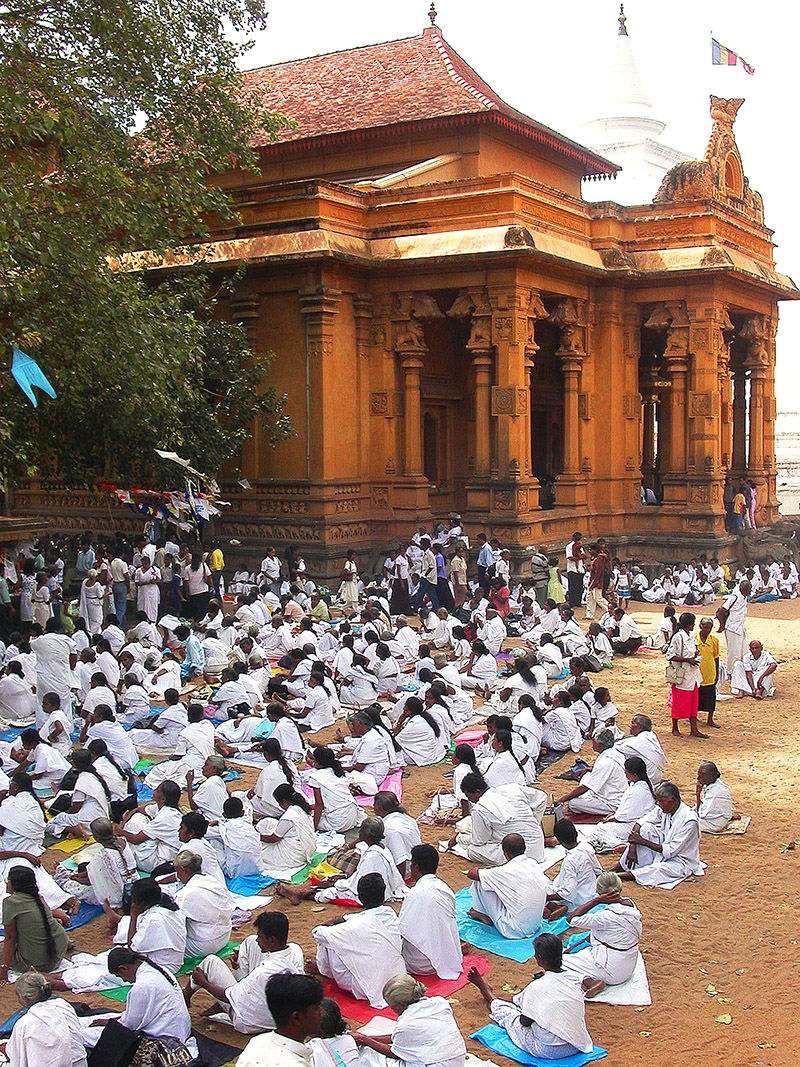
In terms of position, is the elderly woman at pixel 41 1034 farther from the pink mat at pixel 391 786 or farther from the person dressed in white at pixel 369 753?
the person dressed in white at pixel 369 753

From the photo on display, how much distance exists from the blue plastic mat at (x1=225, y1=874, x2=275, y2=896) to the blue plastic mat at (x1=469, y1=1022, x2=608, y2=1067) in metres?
2.85

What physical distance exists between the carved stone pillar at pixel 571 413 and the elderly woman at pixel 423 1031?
19929 mm

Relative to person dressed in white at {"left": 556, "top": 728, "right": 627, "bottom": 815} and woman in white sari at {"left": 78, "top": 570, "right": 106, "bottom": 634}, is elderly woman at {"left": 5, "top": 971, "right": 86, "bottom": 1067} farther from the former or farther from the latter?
woman in white sari at {"left": 78, "top": 570, "right": 106, "bottom": 634}

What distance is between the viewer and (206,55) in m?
18.1

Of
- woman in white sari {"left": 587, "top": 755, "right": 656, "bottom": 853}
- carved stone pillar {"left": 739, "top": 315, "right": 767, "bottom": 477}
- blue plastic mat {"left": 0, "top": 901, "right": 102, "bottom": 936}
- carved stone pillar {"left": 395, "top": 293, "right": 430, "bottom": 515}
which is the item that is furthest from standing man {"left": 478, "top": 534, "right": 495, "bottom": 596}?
blue plastic mat {"left": 0, "top": 901, "right": 102, "bottom": 936}

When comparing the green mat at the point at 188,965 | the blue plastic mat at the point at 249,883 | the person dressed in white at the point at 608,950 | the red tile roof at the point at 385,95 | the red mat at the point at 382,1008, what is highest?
the red tile roof at the point at 385,95

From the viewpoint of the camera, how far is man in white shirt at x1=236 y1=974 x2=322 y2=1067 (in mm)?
5344

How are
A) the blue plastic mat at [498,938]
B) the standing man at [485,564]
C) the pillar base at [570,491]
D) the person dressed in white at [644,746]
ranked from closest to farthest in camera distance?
1. the blue plastic mat at [498,938]
2. the person dressed in white at [644,746]
3. the standing man at [485,564]
4. the pillar base at [570,491]

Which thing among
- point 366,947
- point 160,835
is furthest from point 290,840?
point 366,947

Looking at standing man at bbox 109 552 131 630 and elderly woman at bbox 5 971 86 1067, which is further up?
standing man at bbox 109 552 131 630

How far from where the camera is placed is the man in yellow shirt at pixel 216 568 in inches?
838

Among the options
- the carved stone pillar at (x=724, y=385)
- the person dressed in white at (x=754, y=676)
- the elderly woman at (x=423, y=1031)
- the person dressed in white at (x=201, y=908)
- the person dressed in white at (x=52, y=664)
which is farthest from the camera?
the carved stone pillar at (x=724, y=385)

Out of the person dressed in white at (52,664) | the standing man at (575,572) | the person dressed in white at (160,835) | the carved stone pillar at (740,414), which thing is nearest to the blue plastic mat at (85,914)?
the person dressed in white at (160,835)

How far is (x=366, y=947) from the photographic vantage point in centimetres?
740
